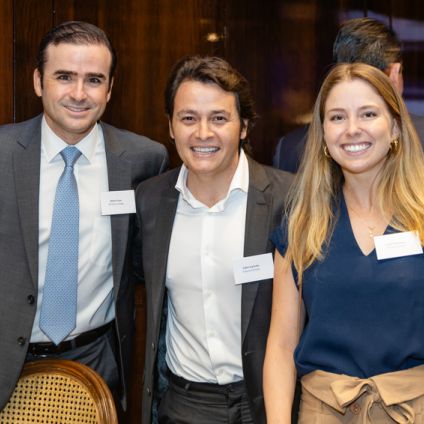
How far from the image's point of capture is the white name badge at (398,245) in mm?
1911

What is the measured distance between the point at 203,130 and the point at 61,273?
72 centimetres

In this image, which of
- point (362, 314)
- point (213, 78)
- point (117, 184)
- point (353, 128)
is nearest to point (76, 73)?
point (117, 184)

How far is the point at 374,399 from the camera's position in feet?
6.10

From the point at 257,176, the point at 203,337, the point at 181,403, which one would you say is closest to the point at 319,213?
the point at 257,176

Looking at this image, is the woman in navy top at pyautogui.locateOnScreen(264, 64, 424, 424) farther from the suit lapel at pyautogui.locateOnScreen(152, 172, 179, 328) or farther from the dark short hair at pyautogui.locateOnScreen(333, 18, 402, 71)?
the dark short hair at pyautogui.locateOnScreen(333, 18, 402, 71)

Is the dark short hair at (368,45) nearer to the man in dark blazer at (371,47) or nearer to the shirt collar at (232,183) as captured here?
the man in dark blazer at (371,47)

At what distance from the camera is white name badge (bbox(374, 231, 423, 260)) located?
1911 millimetres

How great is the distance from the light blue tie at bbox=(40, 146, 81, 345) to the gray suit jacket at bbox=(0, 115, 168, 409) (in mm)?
70

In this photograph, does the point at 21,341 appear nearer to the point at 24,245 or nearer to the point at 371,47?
the point at 24,245

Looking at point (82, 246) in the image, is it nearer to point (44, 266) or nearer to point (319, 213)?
point (44, 266)

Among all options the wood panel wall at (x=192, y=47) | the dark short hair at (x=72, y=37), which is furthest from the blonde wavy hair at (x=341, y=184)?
the wood panel wall at (x=192, y=47)

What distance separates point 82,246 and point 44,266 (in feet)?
0.50

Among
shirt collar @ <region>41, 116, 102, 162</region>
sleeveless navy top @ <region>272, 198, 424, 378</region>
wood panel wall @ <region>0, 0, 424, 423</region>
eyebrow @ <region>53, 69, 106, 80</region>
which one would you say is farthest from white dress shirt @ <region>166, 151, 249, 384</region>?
wood panel wall @ <region>0, 0, 424, 423</region>

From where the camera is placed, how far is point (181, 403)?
2.31 meters
